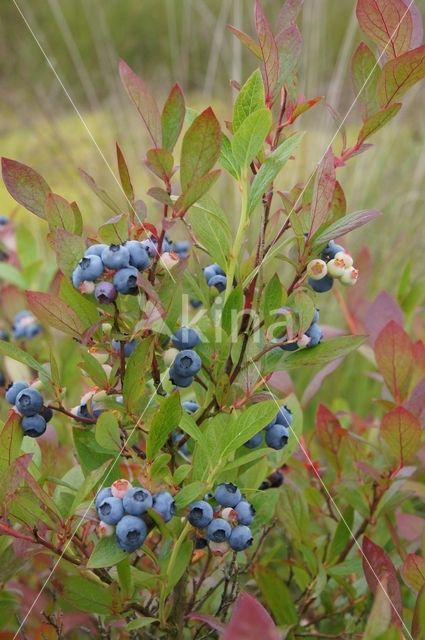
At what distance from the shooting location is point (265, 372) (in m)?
0.71

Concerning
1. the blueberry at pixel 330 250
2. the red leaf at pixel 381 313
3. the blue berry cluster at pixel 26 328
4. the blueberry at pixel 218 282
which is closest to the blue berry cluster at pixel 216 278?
the blueberry at pixel 218 282

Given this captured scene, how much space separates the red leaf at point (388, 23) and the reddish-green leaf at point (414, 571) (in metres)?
0.42

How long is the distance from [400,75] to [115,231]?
258 millimetres

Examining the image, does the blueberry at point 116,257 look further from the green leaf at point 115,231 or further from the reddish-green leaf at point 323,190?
the reddish-green leaf at point 323,190

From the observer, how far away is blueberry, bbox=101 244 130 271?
1.99 feet

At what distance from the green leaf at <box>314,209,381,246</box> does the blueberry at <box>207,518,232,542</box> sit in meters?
0.24

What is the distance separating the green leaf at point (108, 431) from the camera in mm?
644

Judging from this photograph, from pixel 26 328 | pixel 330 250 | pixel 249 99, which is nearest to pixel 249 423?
pixel 330 250

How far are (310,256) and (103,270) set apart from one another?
18 cm

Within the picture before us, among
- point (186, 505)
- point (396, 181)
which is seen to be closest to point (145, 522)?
point (186, 505)

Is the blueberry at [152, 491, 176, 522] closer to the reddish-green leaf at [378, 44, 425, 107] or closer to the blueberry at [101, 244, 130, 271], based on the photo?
the blueberry at [101, 244, 130, 271]

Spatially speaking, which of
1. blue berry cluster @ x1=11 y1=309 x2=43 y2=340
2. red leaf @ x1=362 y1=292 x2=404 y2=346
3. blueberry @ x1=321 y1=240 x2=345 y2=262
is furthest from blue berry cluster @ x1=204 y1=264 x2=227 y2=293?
blue berry cluster @ x1=11 y1=309 x2=43 y2=340

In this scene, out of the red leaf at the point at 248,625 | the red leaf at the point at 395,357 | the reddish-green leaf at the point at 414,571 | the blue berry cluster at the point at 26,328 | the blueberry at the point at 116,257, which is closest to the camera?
the red leaf at the point at 248,625

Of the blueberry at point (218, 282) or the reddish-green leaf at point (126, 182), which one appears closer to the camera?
the reddish-green leaf at point (126, 182)
